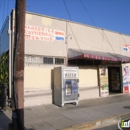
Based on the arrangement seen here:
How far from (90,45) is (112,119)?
6337mm

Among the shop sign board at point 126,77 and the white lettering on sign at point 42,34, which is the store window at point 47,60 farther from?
the shop sign board at point 126,77

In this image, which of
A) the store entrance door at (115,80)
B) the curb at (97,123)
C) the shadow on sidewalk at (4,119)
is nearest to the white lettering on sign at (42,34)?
the shadow on sidewalk at (4,119)

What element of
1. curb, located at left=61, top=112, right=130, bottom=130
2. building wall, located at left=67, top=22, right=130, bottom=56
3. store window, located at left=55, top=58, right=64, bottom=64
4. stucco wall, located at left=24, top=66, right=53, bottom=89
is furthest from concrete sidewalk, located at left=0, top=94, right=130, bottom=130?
building wall, located at left=67, top=22, right=130, bottom=56

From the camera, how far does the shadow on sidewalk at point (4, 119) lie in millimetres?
5926

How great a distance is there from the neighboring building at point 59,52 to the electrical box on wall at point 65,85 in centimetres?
57

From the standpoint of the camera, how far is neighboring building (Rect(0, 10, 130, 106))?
936cm

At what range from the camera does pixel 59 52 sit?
10523 millimetres

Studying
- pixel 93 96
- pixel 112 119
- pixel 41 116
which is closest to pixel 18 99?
pixel 41 116

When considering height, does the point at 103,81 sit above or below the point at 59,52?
below

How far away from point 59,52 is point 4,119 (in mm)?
5255

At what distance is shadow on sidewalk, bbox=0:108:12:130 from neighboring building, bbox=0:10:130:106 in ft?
4.93

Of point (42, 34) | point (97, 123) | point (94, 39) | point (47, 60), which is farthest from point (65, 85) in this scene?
point (94, 39)

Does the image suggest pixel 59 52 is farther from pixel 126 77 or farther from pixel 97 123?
pixel 126 77

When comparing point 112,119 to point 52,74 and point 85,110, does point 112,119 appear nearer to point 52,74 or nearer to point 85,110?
point 85,110
